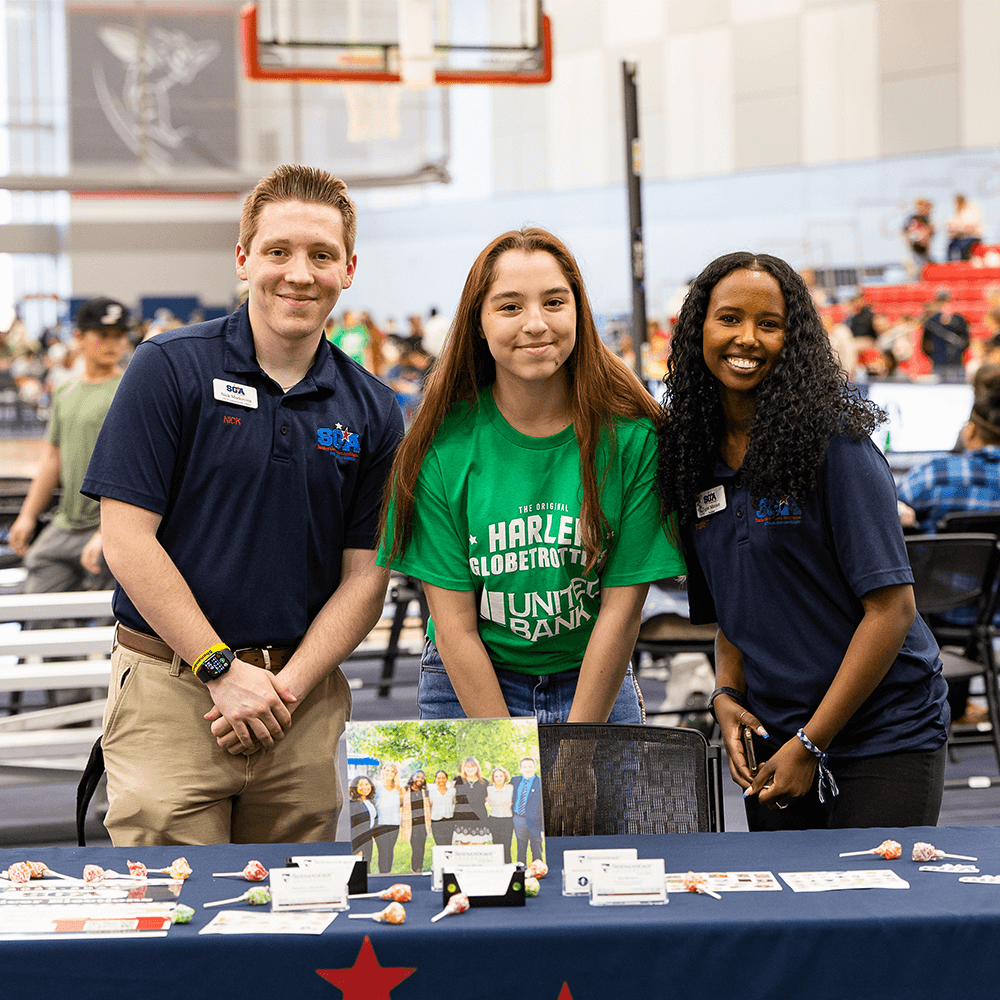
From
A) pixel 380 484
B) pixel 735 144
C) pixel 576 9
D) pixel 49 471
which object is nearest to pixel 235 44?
pixel 576 9

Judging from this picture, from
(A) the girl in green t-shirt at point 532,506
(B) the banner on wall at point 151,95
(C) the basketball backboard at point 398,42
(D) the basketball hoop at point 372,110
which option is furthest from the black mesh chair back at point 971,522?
(B) the banner on wall at point 151,95

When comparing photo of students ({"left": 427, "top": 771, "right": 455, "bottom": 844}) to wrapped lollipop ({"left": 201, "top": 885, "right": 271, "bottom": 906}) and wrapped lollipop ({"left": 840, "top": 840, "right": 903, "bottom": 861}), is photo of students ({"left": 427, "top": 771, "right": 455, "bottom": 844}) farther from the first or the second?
wrapped lollipop ({"left": 840, "top": 840, "right": 903, "bottom": 861})

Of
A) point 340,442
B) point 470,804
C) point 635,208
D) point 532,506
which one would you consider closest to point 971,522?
point 635,208

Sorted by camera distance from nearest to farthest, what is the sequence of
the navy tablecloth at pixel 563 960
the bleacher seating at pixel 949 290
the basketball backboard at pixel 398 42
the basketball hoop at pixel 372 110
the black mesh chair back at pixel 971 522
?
1. the navy tablecloth at pixel 563 960
2. the black mesh chair back at pixel 971 522
3. the basketball backboard at pixel 398 42
4. the basketball hoop at pixel 372 110
5. the bleacher seating at pixel 949 290

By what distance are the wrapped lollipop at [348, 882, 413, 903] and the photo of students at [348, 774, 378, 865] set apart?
7 centimetres

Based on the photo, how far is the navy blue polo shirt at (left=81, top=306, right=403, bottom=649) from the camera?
1.83 m

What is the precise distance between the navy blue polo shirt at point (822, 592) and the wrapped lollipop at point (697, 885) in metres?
0.41

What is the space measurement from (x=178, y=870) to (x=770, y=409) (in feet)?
3.35

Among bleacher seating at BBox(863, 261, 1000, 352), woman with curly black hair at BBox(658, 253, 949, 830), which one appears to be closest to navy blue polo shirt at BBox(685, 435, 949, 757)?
woman with curly black hair at BBox(658, 253, 949, 830)

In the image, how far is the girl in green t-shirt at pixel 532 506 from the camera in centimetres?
181

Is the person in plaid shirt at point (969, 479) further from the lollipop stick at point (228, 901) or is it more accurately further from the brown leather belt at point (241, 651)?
the lollipop stick at point (228, 901)

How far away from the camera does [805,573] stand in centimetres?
172

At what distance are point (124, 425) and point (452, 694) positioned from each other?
2.22 ft

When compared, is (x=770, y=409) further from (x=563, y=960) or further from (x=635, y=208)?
(x=635, y=208)
